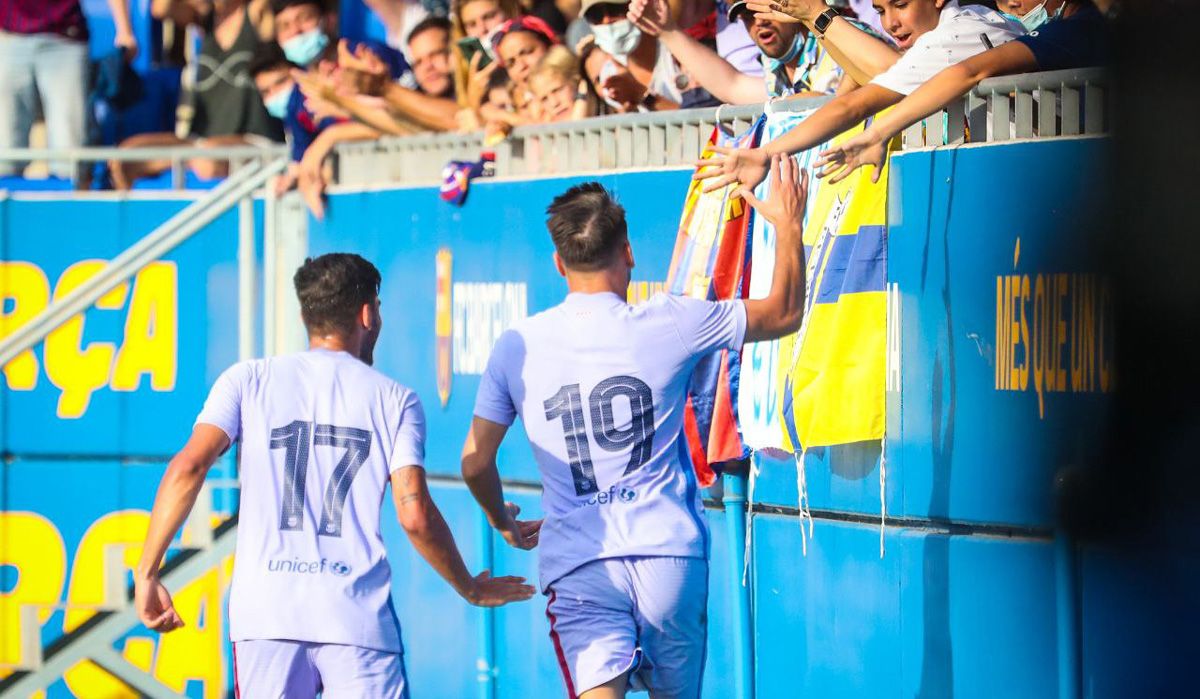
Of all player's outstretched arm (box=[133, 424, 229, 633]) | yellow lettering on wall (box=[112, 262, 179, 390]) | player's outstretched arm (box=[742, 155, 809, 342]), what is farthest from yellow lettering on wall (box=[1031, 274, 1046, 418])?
yellow lettering on wall (box=[112, 262, 179, 390])

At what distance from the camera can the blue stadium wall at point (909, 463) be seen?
205 inches

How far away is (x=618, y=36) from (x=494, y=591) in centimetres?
326

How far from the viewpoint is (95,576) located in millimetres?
9828

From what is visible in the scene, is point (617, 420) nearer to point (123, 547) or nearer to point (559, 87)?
point (559, 87)


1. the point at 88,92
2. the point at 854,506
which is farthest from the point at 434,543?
the point at 88,92

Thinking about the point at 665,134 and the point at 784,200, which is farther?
the point at 665,134

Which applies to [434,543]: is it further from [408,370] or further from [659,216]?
[408,370]

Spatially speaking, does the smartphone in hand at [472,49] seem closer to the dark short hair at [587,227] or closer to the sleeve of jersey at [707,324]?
the dark short hair at [587,227]

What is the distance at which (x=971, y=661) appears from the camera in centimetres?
548

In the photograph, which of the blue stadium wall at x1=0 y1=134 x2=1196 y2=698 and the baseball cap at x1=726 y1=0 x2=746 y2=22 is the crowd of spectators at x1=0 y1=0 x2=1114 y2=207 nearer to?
the baseball cap at x1=726 y1=0 x2=746 y2=22

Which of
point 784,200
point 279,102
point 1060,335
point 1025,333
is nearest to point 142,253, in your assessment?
point 279,102

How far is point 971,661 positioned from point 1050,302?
47.7 inches

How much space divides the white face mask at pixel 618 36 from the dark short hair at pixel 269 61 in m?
3.19

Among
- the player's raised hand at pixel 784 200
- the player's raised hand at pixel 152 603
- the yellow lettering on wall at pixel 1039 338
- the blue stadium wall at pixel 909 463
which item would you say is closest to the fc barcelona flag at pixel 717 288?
the blue stadium wall at pixel 909 463
